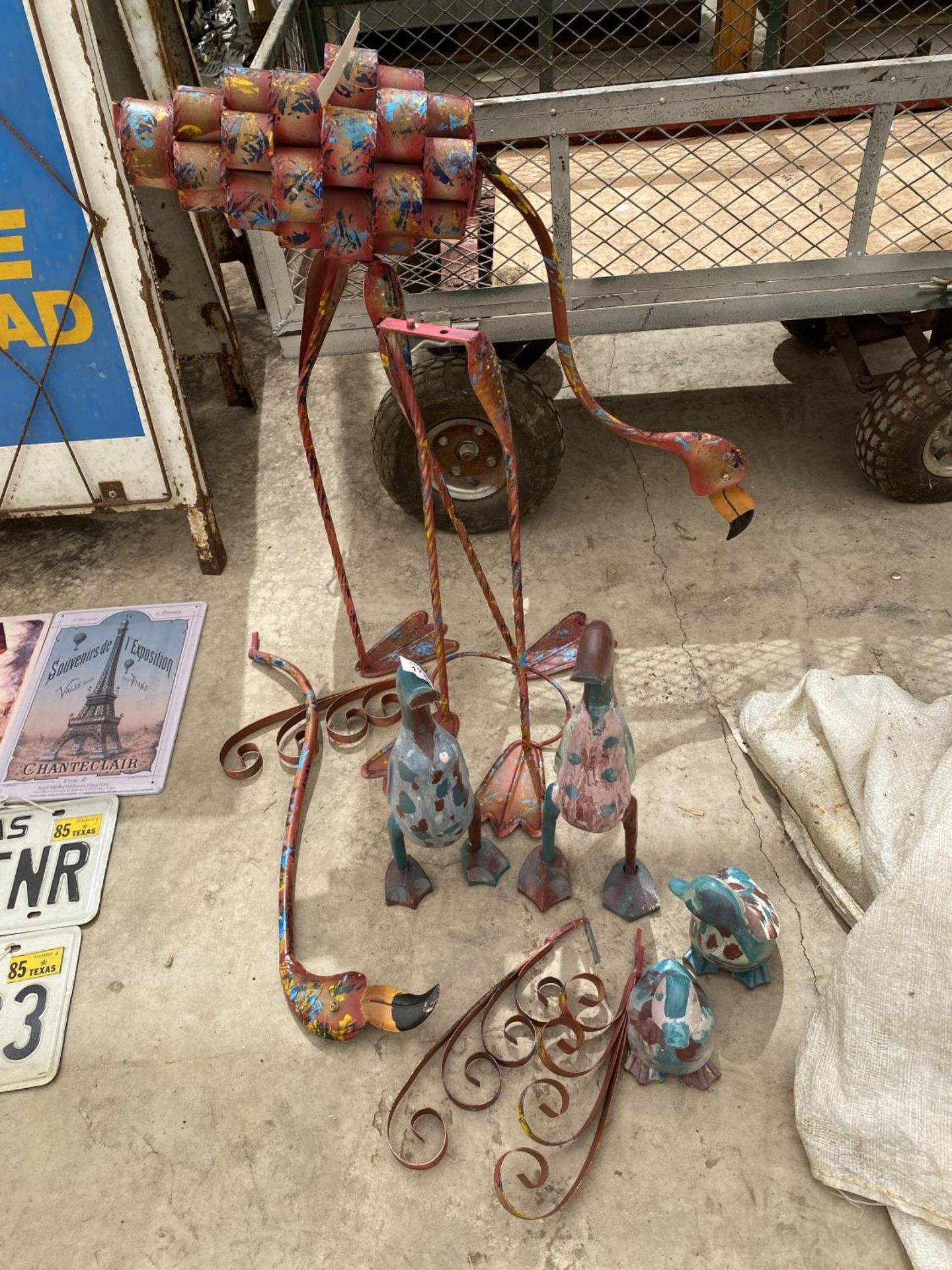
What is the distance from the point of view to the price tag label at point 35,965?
214cm

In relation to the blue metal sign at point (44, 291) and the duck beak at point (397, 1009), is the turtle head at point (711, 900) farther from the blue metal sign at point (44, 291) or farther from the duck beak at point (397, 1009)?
the blue metal sign at point (44, 291)

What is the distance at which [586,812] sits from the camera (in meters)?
1.90

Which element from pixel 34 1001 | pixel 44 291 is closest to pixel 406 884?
pixel 34 1001

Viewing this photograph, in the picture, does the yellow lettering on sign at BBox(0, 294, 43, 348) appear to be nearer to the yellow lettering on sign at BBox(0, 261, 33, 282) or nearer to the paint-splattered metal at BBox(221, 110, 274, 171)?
the yellow lettering on sign at BBox(0, 261, 33, 282)

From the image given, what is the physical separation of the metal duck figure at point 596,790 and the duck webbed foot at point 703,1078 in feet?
1.14

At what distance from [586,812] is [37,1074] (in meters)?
1.22

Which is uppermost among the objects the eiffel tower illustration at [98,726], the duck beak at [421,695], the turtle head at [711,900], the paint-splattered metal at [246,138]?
the paint-splattered metal at [246,138]

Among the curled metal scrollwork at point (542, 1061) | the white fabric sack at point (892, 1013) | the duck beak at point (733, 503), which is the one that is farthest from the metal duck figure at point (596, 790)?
the white fabric sack at point (892, 1013)

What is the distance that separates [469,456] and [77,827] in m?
1.51

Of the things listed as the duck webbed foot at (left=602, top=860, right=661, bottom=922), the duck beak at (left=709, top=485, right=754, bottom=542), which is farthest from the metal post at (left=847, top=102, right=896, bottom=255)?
the duck webbed foot at (left=602, top=860, right=661, bottom=922)

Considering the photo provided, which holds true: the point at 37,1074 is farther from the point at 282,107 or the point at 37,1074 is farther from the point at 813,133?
the point at 813,133

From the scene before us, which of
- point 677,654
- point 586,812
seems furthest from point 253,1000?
point 677,654

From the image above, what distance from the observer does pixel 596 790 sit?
1872 mm

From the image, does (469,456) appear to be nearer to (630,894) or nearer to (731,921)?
(630,894)
